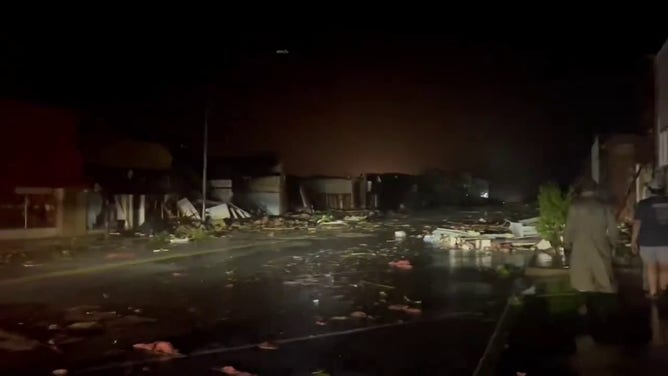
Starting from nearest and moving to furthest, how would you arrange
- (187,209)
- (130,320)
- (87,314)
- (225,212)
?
(130,320) → (87,314) → (187,209) → (225,212)

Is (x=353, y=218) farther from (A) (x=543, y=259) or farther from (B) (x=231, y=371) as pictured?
(B) (x=231, y=371)

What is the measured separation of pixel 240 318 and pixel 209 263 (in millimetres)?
9280

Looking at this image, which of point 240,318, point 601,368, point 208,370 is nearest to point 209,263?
point 240,318

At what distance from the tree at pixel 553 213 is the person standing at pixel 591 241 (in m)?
6.84

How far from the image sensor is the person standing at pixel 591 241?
12086mm

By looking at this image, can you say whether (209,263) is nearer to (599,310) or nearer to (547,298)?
(547,298)

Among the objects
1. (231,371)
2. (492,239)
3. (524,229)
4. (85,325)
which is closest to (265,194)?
(524,229)

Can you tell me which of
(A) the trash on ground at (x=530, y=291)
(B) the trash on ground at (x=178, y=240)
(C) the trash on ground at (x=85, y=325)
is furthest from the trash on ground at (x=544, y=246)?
(C) the trash on ground at (x=85, y=325)

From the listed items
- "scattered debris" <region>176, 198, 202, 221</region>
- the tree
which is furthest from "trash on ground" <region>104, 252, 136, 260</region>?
"scattered debris" <region>176, 198, 202, 221</region>

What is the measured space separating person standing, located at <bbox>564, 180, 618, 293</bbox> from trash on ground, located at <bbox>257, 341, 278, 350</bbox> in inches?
200

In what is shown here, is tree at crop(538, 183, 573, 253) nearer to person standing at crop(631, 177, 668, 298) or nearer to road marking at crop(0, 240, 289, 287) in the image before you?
person standing at crop(631, 177, 668, 298)

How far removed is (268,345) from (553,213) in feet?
37.4

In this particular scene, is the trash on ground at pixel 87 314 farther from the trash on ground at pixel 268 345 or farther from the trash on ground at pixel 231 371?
the trash on ground at pixel 231 371

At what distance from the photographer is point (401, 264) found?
19.6 metres
